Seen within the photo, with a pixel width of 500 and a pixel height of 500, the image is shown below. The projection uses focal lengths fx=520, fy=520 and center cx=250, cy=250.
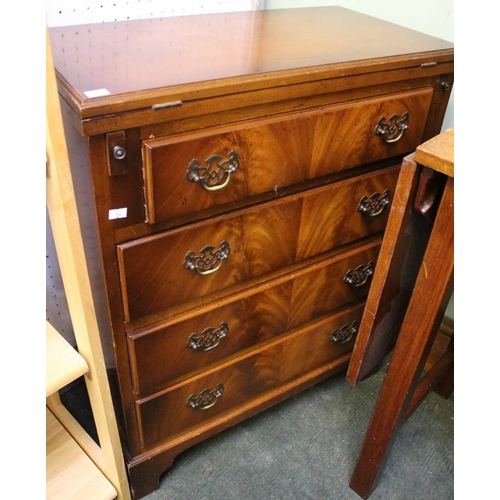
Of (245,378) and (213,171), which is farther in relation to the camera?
(245,378)

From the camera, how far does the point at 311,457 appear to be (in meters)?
1.33

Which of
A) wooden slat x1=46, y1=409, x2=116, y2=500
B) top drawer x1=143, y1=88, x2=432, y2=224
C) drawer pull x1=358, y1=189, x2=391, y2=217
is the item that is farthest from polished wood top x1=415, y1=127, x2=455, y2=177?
wooden slat x1=46, y1=409, x2=116, y2=500

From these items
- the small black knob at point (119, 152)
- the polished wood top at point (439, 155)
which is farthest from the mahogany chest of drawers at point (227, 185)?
the polished wood top at point (439, 155)

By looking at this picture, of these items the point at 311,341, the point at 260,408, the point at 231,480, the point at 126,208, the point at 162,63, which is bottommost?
the point at 231,480

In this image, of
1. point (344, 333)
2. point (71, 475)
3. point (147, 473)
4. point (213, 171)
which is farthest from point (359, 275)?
point (71, 475)

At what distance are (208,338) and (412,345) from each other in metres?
0.41

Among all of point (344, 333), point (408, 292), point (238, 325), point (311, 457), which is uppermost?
point (408, 292)

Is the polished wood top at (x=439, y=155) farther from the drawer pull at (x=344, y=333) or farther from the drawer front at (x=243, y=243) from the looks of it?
the drawer pull at (x=344, y=333)

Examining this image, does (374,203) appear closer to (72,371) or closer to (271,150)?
(271,150)

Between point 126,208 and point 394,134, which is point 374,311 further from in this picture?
point 126,208
